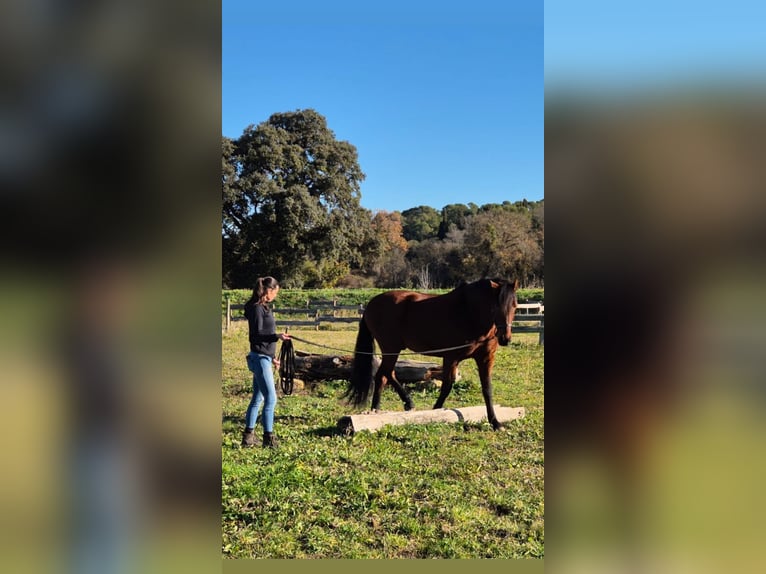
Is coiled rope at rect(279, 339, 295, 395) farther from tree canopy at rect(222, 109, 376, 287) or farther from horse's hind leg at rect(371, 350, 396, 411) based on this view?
tree canopy at rect(222, 109, 376, 287)

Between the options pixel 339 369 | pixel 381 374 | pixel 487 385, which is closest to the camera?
pixel 487 385

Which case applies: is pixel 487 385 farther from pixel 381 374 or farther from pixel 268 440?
pixel 268 440

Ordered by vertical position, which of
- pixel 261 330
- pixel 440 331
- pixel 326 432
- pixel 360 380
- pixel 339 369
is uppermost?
pixel 261 330

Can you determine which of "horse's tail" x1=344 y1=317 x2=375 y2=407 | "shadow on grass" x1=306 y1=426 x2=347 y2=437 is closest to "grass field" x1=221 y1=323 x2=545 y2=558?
"shadow on grass" x1=306 y1=426 x2=347 y2=437

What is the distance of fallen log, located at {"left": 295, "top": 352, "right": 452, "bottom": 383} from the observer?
7.79 metres

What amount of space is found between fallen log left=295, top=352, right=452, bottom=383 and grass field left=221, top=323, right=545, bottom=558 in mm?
1315

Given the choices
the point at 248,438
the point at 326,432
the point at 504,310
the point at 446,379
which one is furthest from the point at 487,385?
the point at 248,438

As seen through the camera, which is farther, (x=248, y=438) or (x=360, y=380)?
(x=360, y=380)

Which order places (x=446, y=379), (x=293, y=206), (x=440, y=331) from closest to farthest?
(x=446, y=379), (x=440, y=331), (x=293, y=206)

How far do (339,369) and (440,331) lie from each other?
2.17 metres

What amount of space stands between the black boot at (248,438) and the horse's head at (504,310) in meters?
2.89

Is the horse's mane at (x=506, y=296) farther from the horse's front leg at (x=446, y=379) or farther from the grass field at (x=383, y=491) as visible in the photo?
the grass field at (x=383, y=491)

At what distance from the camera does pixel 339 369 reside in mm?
7984
